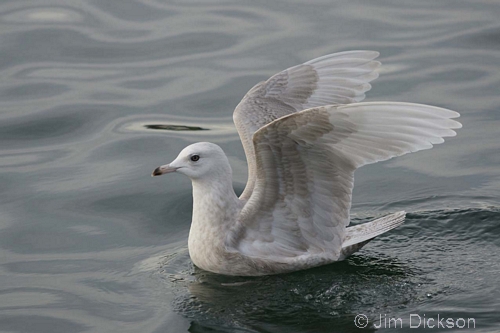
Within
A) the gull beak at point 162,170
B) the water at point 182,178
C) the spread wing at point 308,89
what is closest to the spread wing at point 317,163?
the water at point 182,178

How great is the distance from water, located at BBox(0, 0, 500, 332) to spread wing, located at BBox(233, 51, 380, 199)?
3.63 ft

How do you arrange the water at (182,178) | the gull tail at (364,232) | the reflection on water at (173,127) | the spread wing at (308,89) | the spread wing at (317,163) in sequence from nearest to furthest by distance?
the spread wing at (317,163) → the water at (182,178) → the gull tail at (364,232) → the spread wing at (308,89) → the reflection on water at (173,127)

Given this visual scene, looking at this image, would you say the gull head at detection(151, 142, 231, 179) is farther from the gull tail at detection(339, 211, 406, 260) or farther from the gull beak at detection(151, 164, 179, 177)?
the gull tail at detection(339, 211, 406, 260)

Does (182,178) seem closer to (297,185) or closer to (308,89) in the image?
(308,89)

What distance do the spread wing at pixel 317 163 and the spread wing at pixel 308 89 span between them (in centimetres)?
109

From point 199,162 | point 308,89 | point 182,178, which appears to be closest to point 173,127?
point 182,178

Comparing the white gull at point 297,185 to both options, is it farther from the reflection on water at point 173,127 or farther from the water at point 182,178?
the reflection on water at point 173,127

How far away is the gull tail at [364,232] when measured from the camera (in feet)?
25.1

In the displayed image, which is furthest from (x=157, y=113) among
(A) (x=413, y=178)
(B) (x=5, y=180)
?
(A) (x=413, y=178)

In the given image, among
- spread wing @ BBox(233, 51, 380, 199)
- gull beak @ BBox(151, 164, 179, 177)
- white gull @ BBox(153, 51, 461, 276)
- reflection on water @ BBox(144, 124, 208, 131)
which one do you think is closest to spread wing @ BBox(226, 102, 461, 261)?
white gull @ BBox(153, 51, 461, 276)

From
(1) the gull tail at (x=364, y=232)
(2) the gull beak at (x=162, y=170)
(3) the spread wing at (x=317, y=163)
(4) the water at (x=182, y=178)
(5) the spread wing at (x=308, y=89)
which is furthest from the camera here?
(5) the spread wing at (x=308, y=89)

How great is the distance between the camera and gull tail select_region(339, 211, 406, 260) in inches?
302


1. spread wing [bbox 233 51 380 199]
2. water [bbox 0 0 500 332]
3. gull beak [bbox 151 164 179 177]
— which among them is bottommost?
water [bbox 0 0 500 332]

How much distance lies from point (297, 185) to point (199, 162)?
829 millimetres
